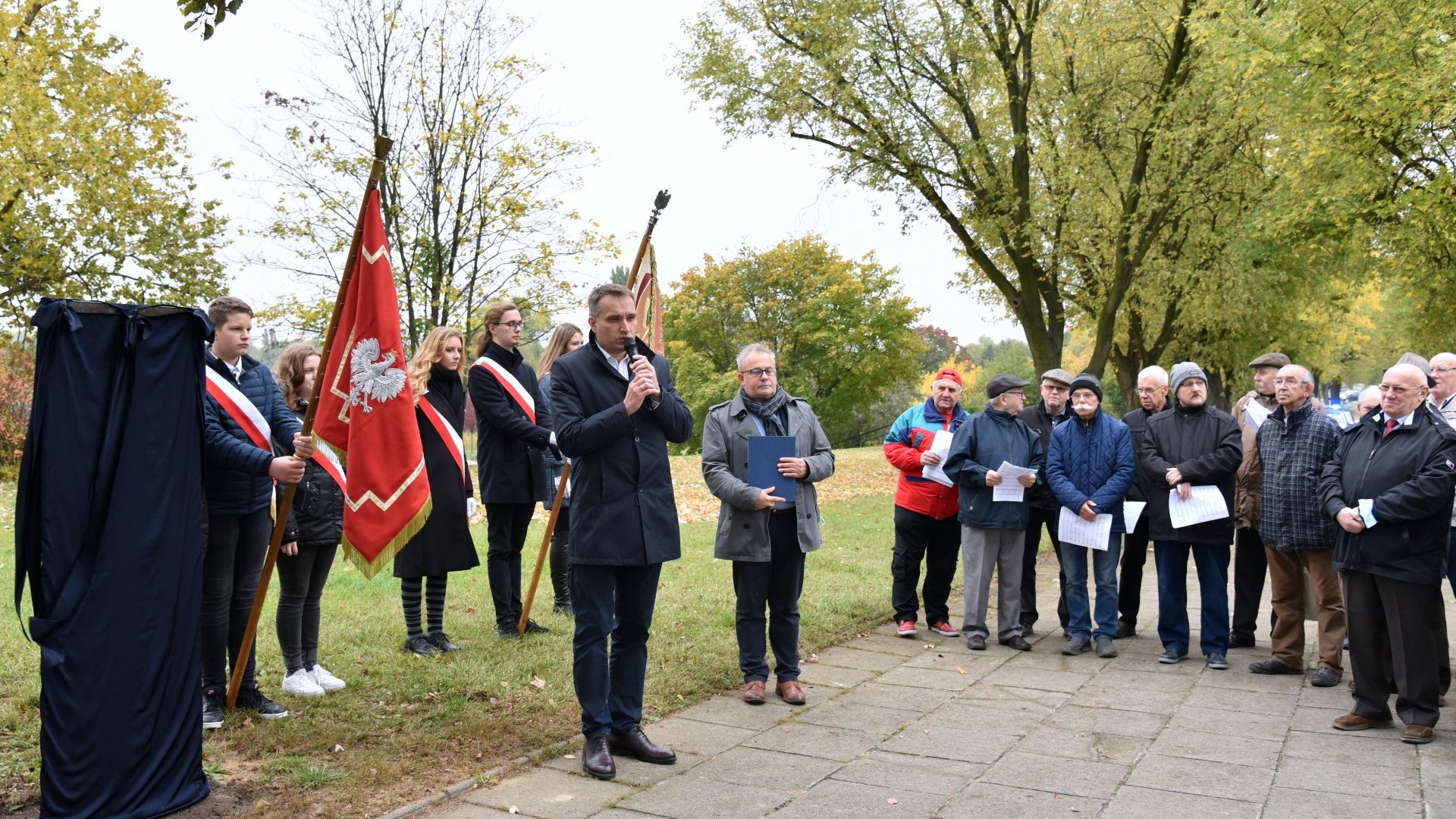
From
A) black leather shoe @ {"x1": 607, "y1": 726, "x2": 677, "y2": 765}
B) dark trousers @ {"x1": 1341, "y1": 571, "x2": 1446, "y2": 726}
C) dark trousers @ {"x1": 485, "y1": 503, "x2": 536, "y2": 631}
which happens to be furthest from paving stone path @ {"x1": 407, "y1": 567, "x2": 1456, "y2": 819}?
dark trousers @ {"x1": 485, "y1": 503, "x2": 536, "y2": 631}

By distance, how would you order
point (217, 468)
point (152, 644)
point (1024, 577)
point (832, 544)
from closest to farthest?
1. point (152, 644)
2. point (217, 468)
3. point (1024, 577)
4. point (832, 544)

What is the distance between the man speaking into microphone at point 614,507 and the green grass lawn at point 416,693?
1.36 ft

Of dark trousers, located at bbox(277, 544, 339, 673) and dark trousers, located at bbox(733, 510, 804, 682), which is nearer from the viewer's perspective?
dark trousers, located at bbox(277, 544, 339, 673)

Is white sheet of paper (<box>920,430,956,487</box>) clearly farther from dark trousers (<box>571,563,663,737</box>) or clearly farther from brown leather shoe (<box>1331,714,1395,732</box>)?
dark trousers (<box>571,563,663,737</box>)

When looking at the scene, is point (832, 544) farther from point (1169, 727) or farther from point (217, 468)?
point (217, 468)

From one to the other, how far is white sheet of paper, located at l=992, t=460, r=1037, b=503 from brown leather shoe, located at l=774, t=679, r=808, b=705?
223 centimetres

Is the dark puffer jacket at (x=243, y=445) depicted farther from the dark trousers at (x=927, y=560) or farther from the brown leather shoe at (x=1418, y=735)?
the brown leather shoe at (x=1418, y=735)

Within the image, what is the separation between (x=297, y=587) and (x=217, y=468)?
98 centimetres

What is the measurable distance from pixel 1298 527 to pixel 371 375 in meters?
5.52

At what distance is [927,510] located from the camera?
8.12m

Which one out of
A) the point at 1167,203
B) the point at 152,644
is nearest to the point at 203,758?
the point at 152,644

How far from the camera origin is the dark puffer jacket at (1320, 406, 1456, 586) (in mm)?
5547

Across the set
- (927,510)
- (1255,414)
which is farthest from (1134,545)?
(927,510)

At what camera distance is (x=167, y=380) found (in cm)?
440
